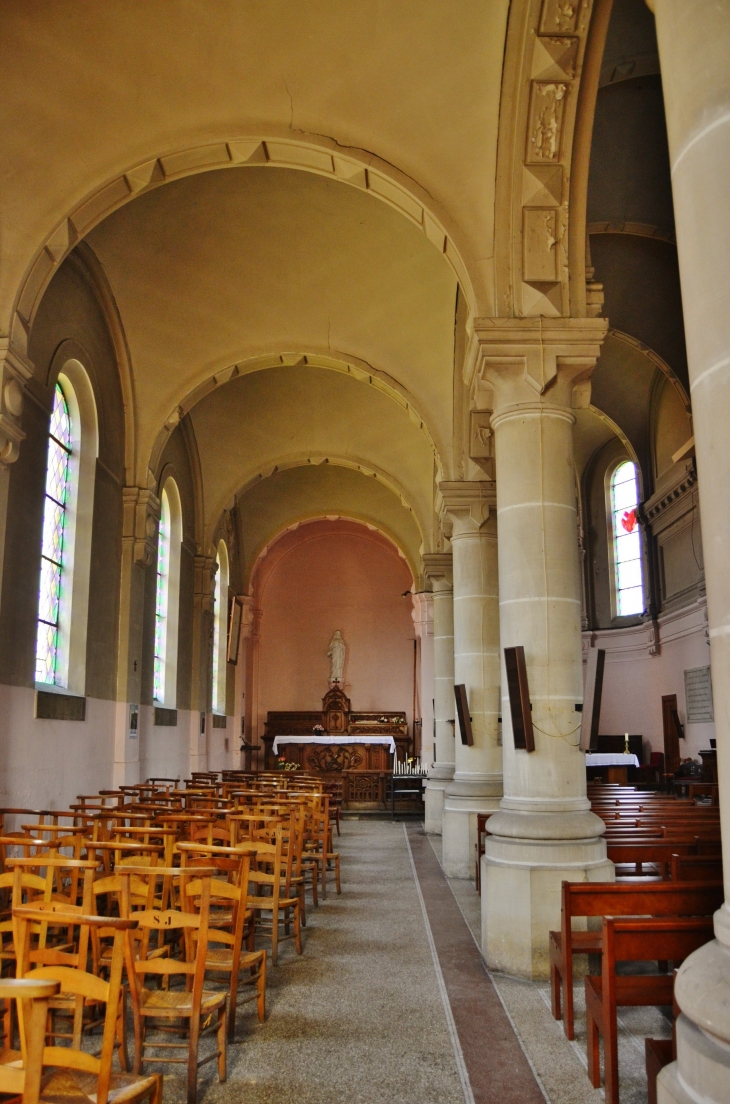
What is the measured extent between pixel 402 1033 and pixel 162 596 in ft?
38.8

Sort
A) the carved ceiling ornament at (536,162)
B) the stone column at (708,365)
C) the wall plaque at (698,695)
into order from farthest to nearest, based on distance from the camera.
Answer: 1. the wall plaque at (698,695)
2. the carved ceiling ornament at (536,162)
3. the stone column at (708,365)

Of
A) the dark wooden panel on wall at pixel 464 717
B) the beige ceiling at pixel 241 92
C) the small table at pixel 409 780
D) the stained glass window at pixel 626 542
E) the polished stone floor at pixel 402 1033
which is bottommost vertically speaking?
the polished stone floor at pixel 402 1033

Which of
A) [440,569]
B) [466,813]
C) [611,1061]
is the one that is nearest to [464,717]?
[466,813]

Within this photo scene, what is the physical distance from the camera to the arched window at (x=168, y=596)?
15625 millimetres

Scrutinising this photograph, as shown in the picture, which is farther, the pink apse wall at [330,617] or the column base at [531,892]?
the pink apse wall at [330,617]

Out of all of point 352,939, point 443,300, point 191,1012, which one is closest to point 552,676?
point 352,939

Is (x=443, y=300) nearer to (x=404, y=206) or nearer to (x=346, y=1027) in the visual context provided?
(x=404, y=206)

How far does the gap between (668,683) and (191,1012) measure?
1570 centimetres

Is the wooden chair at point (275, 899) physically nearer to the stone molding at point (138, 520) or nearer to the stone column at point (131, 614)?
the stone column at point (131, 614)

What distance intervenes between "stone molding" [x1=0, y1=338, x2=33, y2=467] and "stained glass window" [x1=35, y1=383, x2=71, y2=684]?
188 cm

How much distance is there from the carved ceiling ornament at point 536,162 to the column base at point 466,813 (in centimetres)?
540

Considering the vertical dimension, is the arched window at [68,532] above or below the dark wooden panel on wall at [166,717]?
above

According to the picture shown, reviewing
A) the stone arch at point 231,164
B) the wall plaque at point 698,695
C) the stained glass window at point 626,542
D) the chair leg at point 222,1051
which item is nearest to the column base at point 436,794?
the wall plaque at point 698,695

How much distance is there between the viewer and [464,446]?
11523 mm
